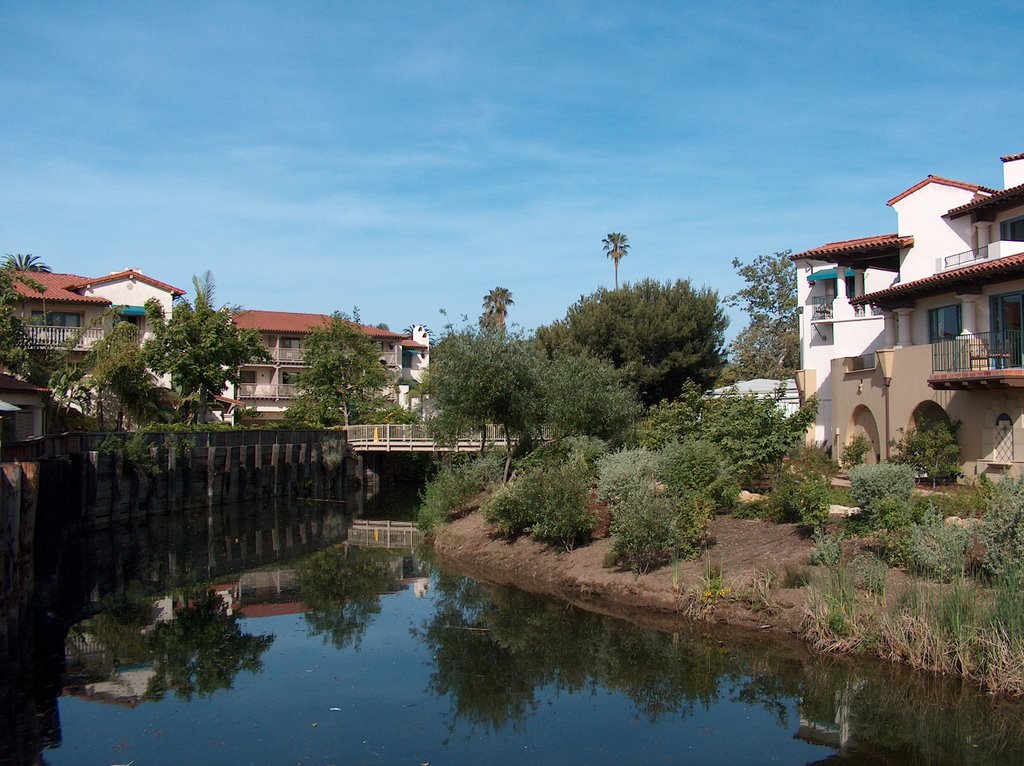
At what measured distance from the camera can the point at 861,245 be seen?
33188 millimetres

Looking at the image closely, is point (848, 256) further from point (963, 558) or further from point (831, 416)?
point (963, 558)

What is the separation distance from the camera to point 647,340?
5409cm

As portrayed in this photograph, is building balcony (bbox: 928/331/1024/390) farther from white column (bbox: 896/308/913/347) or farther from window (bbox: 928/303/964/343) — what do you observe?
white column (bbox: 896/308/913/347)

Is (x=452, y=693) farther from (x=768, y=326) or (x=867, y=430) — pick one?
(x=768, y=326)

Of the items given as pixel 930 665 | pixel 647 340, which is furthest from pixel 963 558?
pixel 647 340

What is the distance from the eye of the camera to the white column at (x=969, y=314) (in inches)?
1061

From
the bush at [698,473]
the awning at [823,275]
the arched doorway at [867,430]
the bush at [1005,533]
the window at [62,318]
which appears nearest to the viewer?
the bush at [1005,533]

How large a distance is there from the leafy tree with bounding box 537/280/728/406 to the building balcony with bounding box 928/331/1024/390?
1025 inches

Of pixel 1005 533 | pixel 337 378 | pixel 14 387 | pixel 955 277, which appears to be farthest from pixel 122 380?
pixel 1005 533

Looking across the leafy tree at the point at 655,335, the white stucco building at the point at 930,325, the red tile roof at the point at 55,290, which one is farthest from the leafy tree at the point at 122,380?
the white stucco building at the point at 930,325

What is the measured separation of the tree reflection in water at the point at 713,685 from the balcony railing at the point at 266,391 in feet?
169

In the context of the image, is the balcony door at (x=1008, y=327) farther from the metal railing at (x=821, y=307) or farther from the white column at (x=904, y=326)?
the metal railing at (x=821, y=307)

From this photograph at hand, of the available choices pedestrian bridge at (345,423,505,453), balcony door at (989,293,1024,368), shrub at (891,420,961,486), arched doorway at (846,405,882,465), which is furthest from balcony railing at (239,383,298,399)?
balcony door at (989,293,1024,368)

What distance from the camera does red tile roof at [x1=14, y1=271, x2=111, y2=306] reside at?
50312mm
